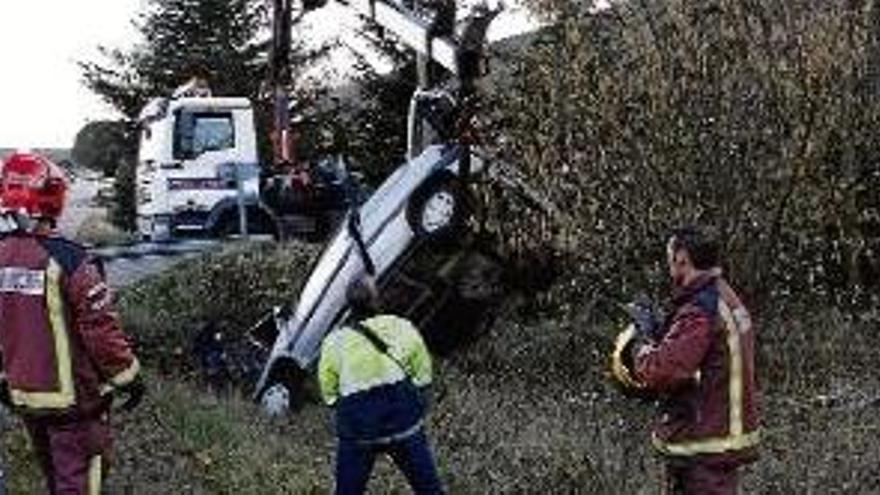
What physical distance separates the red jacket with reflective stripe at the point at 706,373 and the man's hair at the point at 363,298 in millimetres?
2255

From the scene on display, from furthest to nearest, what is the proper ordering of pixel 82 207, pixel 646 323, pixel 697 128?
1. pixel 82 207
2. pixel 697 128
3. pixel 646 323

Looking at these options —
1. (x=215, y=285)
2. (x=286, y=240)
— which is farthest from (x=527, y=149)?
(x=286, y=240)

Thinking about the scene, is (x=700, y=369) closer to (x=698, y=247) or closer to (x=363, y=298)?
(x=698, y=247)

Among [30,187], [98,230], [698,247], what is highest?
[30,187]

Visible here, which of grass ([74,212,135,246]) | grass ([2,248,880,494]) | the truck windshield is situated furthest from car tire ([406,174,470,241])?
grass ([74,212,135,246])

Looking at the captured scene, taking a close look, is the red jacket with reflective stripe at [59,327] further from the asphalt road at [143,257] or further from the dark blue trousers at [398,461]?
the asphalt road at [143,257]

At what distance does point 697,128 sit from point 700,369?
759cm

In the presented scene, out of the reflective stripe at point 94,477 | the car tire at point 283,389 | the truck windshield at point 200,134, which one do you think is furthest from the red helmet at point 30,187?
the truck windshield at point 200,134

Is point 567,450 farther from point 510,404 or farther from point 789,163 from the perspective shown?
point 789,163

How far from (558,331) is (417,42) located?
154 inches

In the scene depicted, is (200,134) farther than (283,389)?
Yes

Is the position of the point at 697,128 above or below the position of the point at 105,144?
above

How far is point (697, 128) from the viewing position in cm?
1458

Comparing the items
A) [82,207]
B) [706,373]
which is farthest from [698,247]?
[82,207]
